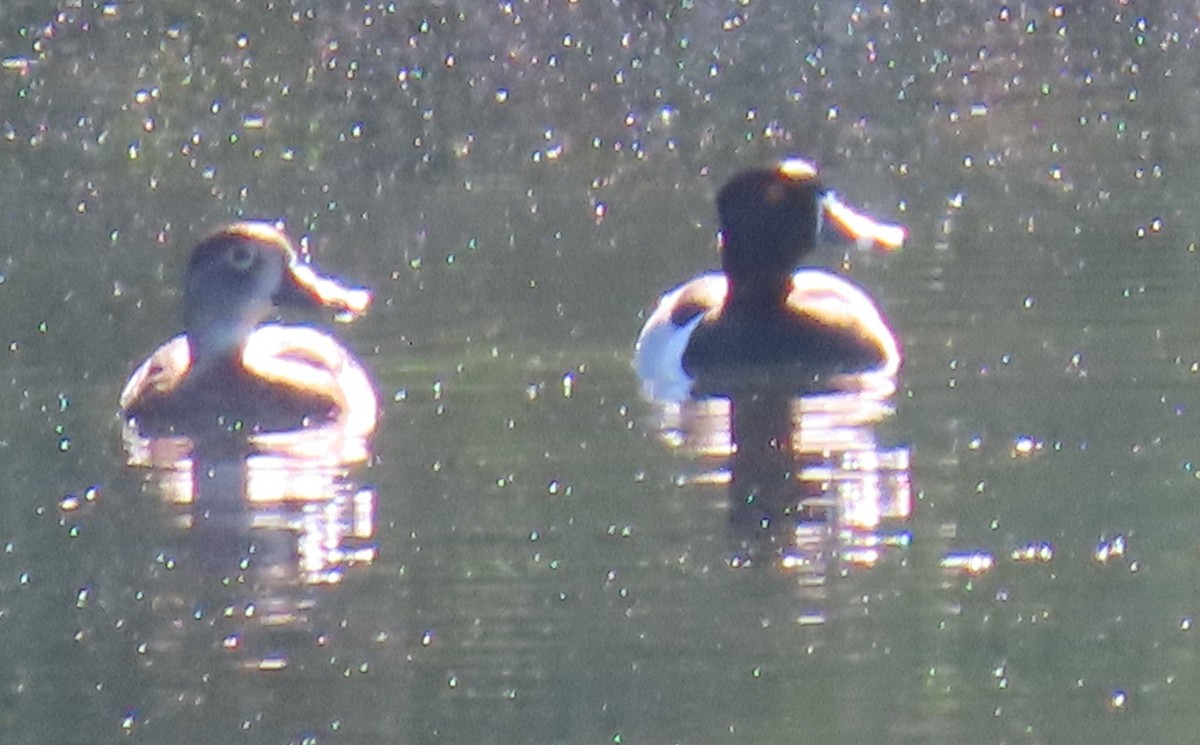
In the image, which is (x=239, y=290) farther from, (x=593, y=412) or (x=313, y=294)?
(x=593, y=412)

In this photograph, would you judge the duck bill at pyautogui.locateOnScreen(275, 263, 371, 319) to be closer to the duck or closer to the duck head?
the duck head

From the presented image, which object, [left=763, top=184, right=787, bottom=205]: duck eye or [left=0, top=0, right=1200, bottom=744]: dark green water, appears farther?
[left=763, top=184, right=787, bottom=205]: duck eye

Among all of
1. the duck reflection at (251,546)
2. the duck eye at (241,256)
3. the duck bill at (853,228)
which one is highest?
the duck bill at (853,228)

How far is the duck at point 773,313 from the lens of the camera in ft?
43.9

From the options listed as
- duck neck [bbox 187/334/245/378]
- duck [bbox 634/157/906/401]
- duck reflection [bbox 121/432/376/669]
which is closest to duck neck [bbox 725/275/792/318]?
duck [bbox 634/157/906/401]

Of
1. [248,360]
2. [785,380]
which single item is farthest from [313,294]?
[785,380]

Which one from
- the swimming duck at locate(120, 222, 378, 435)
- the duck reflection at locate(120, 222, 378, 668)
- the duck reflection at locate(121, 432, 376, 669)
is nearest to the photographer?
the duck reflection at locate(121, 432, 376, 669)

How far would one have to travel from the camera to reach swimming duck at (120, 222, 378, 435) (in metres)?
12.6

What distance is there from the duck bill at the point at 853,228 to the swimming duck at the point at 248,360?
221 cm

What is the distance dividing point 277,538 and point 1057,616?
2.50m

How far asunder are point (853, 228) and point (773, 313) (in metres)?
1.14

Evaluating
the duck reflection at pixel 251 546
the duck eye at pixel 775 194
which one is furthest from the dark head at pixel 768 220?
the duck reflection at pixel 251 546

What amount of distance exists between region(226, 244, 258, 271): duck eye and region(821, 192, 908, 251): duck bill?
2804 millimetres

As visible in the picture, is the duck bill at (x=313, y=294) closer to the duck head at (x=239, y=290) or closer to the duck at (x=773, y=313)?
the duck head at (x=239, y=290)
